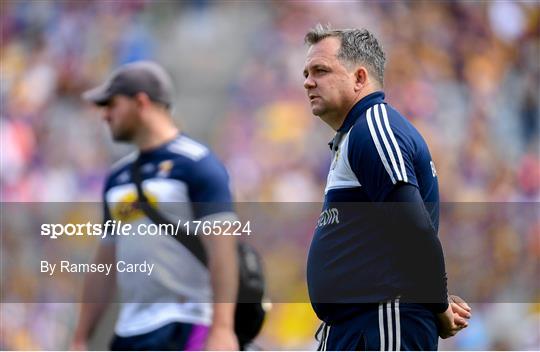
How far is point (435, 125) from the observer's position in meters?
9.46

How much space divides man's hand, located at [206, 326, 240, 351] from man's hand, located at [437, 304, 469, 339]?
162cm

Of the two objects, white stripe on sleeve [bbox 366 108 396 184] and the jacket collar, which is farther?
the jacket collar

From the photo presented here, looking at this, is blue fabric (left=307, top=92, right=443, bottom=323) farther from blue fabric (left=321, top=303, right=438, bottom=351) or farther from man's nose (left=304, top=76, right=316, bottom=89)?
man's nose (left=304, top=76, right=316, bottom=89)

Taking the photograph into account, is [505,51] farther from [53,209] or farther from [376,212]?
[376,212]

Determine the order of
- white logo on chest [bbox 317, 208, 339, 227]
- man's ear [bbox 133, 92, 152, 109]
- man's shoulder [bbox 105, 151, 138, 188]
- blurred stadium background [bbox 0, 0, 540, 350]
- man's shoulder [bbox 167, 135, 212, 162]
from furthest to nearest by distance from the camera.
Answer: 1. blurred stadium background [bbox 0, 0, 540, 350]
2. man's ear [bbox 133, 92, 152, 109]
3. man's shoulder [bbox 105, 151, 138, 188]
4. man's shoulder [bbox 167, 135, 212, 162]
5. white logo on chest [bbox 317, 208, 339, 227]

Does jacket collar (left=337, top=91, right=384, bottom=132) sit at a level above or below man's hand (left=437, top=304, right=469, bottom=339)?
above

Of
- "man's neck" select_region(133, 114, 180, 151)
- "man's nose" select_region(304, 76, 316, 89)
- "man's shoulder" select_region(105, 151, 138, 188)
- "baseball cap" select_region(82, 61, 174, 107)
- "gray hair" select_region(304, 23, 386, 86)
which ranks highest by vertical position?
"baseball cap" select_region(82, 61, 174, 107)

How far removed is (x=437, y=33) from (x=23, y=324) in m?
4.31

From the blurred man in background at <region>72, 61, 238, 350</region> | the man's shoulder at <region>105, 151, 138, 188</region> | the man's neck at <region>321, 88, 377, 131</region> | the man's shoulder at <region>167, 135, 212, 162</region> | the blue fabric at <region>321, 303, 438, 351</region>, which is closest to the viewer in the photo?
the blue fabric at <region>321, 303, 438, 351</region>

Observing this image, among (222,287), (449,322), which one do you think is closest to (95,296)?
(222,287)

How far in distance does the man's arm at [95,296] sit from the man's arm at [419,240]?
2460 millimetres

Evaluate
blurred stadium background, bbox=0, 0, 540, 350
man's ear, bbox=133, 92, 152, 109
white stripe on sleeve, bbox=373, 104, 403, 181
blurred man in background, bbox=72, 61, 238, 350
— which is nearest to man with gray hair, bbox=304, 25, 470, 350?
white stripe on sleeve, bbox=373, 104, 403, 181

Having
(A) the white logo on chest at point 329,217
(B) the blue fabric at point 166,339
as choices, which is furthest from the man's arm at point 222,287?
(A) the white logo on chest at point 329,217

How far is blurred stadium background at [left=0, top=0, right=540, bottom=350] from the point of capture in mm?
9195
